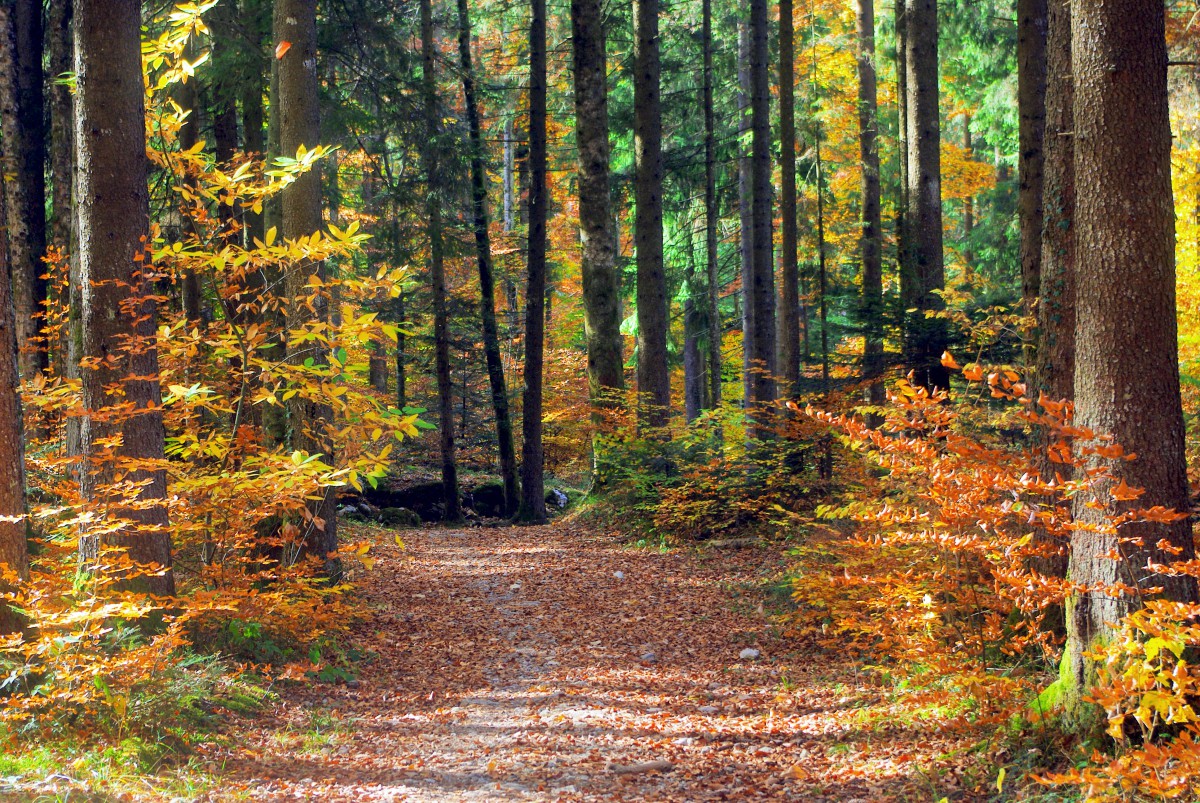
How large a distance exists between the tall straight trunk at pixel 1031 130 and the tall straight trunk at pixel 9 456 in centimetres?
638

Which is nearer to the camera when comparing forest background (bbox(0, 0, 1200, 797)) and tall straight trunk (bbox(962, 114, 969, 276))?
forest background (bbox(0, 0, 1200, 797))

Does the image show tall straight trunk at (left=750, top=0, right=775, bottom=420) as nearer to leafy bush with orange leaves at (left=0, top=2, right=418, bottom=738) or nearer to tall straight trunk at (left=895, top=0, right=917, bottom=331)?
tall straight trunk at (left=895, top=0, right=917, bottom=331)

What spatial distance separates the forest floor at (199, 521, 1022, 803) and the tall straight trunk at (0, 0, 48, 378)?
5.75m

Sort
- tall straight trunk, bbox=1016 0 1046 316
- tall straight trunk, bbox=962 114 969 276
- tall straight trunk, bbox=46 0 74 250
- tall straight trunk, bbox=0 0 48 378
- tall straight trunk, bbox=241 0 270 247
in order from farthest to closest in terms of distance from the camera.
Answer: tall straight trunk, bbox=962 114 969 276, tall straight trunk, bbox=0 0 48 378, tall straight trunk, bbox=46 0 74 250, tall straight trunk, bbox=241 0 270 247, tall straight trunk, bbox=1016 0 1046 316

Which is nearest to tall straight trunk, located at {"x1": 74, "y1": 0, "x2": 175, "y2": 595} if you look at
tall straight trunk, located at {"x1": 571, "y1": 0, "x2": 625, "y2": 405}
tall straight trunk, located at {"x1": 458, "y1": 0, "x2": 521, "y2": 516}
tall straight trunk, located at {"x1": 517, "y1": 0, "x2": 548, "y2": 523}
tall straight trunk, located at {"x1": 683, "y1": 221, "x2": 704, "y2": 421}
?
tall straight trunk, located at {"x1": 571, "y1": 0, "x2": 625, "y2": 405}

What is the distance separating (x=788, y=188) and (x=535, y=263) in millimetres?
4883

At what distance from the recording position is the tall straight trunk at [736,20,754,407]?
17531mm

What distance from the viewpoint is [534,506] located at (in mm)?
16922

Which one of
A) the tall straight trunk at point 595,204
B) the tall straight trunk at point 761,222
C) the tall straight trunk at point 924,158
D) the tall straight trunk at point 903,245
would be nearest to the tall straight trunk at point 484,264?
the tall straight trunk at point 595,204

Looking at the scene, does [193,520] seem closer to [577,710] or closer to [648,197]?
[577,710]

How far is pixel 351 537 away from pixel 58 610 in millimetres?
8556

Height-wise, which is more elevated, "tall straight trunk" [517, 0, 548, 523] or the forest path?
"tall straight trunk" [517, 0, 548, 523]

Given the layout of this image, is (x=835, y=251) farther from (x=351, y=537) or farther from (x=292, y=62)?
(x=292, y=62)

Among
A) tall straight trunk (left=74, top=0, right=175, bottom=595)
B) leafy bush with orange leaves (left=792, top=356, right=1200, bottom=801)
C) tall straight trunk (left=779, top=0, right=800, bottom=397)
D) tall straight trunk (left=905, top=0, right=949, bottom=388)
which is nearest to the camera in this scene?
leafy bush with orange leaves (left=792, top=356, right=1200, bottom=801)
